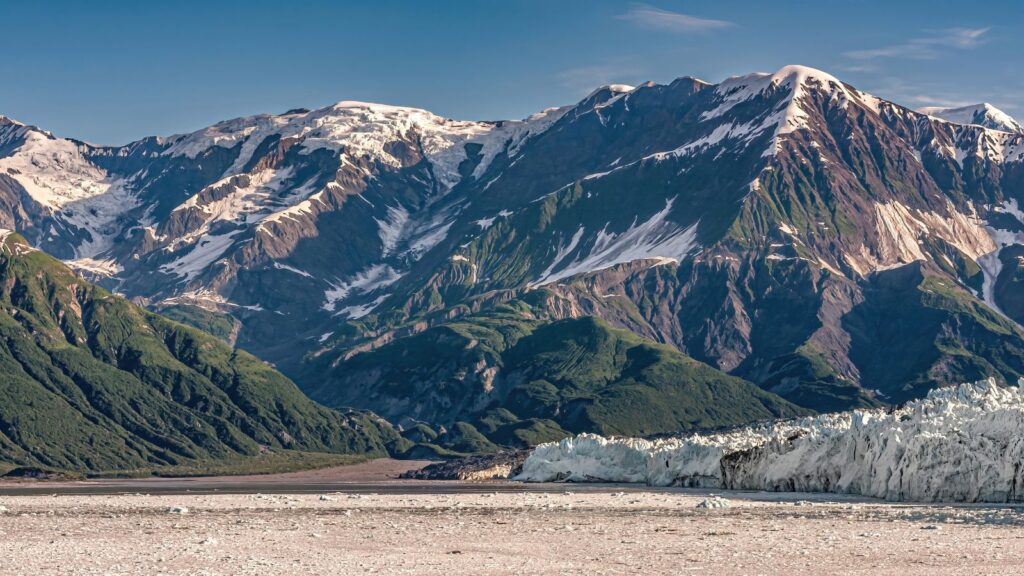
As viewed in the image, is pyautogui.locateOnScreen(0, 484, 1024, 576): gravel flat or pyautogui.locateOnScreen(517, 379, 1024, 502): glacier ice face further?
pyautogui.locateOnScreen(517, 379, 1024, 502): glacier ice face

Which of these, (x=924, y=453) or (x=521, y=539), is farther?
(x=924, y=453)

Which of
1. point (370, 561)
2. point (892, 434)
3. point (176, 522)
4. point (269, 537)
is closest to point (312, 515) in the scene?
point (176, 522)

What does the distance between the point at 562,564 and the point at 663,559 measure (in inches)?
253

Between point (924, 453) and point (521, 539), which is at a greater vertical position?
point (924, 453)

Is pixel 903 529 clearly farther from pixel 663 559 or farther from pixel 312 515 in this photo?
pixel 312 515

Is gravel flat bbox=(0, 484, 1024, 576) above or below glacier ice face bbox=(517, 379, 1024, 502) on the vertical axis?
below

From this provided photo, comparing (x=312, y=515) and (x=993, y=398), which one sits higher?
(x=993, y=398)

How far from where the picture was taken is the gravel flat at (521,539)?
287 ft

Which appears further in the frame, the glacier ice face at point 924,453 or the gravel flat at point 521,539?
the glacier ice face at point 924,453

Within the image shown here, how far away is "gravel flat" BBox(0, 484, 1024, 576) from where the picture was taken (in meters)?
87.5

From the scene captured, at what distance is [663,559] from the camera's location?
90.9 m

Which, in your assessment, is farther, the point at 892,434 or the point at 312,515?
the point at 892,434

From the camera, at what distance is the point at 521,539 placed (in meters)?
106

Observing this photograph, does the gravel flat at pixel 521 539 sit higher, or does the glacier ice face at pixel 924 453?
the glacier ice face at pixel 924 453
